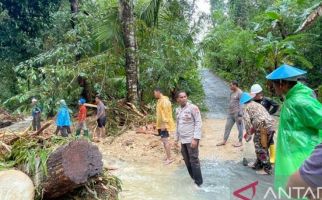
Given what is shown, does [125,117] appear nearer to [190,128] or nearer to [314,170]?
[190,128]

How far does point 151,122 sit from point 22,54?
10143 mm

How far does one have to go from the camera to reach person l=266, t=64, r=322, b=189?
2.38 metres

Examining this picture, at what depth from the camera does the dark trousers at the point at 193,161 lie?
6570 millimetres

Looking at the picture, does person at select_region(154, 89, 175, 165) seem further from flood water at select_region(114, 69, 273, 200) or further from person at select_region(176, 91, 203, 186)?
person at select_region(176, 91, 203, 186)

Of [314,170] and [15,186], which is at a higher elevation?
[314,170]

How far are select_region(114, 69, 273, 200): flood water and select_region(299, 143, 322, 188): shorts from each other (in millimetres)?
4851

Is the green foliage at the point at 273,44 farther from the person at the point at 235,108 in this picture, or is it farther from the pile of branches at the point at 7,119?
the pile of branches at the point at 7,119

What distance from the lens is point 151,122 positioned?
38.8ft

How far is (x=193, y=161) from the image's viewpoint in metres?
6.61

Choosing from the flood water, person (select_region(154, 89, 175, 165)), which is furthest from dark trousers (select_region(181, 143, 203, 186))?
person (select_region(154, 89, 175, 165))

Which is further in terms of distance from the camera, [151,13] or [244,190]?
[151,13]

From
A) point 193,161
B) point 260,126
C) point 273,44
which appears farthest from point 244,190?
point 273,44

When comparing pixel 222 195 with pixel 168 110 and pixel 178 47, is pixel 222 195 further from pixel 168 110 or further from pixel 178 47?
pixel 178 47

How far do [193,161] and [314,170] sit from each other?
5115 millimetres
